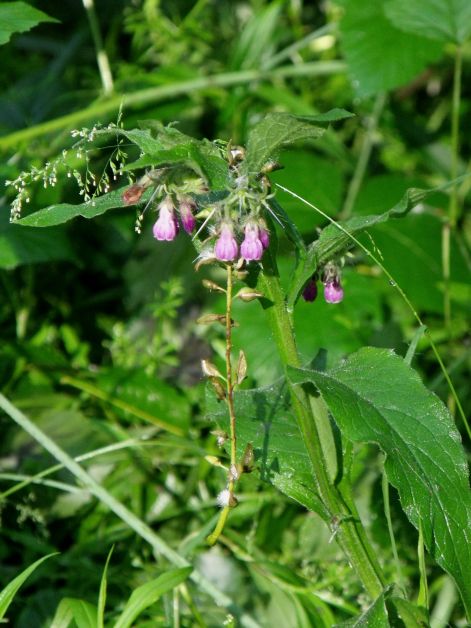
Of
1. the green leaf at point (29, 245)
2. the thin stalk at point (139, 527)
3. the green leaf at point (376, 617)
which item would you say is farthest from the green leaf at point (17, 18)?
the green leaf at point (376, 617)

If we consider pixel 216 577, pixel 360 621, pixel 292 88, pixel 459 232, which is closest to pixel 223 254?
pixel 360 621

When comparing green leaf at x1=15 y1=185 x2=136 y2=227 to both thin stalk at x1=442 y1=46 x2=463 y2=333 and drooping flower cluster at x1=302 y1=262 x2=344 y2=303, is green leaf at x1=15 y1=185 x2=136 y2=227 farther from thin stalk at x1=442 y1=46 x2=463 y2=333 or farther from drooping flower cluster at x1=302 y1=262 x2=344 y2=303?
thin stalk at x1=442 y1=46 x2=463 y2=333

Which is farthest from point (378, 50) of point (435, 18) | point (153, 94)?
point (153, 94)

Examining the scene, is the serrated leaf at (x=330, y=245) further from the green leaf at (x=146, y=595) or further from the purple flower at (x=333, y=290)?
the green leaf at (x=146, y=595)

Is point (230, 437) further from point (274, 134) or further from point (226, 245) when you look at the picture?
point (274, 134)

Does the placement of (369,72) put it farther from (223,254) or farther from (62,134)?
(223,254)

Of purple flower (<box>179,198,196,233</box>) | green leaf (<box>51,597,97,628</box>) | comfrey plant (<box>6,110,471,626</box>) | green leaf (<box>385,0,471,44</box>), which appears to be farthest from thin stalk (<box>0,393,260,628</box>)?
green leaf (<box>385,0,471,44</box>)
